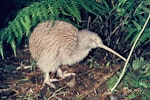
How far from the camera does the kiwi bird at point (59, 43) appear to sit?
11.4 ft

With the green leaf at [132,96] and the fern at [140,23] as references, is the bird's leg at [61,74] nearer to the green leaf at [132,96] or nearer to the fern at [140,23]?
the green leaf at [132,96]

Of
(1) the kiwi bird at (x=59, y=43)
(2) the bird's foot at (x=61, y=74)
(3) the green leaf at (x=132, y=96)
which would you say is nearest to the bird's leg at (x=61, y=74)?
(2) the bird's foot at (x=61, y=74)

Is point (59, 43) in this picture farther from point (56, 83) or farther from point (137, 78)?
point (137, 78)

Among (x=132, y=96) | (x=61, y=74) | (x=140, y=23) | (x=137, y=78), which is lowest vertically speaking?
(x=132, y=96)

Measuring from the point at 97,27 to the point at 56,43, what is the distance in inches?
32.4

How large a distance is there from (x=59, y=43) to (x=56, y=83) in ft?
1.78

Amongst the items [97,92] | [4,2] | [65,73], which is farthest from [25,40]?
[97,92]

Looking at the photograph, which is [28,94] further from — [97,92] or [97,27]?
[97,27]

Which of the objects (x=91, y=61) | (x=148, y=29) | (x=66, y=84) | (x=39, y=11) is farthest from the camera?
(x=91, y=61)

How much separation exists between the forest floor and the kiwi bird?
26 centimetres

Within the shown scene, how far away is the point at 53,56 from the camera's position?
3486 millimetres

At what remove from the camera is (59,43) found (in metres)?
3.49

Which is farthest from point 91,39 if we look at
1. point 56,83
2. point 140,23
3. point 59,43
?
point 56,83

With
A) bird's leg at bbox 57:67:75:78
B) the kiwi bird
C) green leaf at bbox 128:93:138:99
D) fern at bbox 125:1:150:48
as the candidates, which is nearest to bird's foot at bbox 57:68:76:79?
bird's leg at bbox 57:67:75:78
